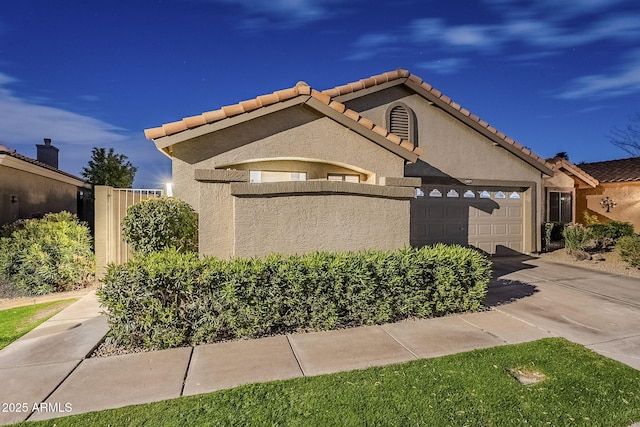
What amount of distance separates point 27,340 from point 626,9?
2156cm

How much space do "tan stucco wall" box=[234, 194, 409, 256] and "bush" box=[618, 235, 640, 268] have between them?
25.5 ft

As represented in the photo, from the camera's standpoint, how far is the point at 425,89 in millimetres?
11516

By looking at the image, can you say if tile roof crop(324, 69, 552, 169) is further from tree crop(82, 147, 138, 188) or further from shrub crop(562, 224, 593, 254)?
tree crop(82, 147, 138, 188)

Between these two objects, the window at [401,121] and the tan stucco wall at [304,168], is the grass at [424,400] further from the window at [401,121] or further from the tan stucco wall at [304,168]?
the window at [401,121]

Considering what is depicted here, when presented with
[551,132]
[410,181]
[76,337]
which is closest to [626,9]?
[410,181]

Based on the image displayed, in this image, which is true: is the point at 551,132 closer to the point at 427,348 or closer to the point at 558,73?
the point at 558,73

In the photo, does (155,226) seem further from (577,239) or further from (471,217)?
(577,239)

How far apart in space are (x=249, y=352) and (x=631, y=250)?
37.6 feet

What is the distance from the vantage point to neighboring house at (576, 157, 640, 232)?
16203mm

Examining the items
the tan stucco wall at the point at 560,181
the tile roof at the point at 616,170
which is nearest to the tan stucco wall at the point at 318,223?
the tan stucco wall at the point at 560,181

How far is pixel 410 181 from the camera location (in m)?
7.45

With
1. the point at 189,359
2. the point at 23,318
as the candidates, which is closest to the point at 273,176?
the point at 189,359

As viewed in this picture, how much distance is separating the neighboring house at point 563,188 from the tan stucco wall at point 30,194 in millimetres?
20354

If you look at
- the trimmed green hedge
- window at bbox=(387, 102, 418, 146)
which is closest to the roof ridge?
the trimmed green hedge
